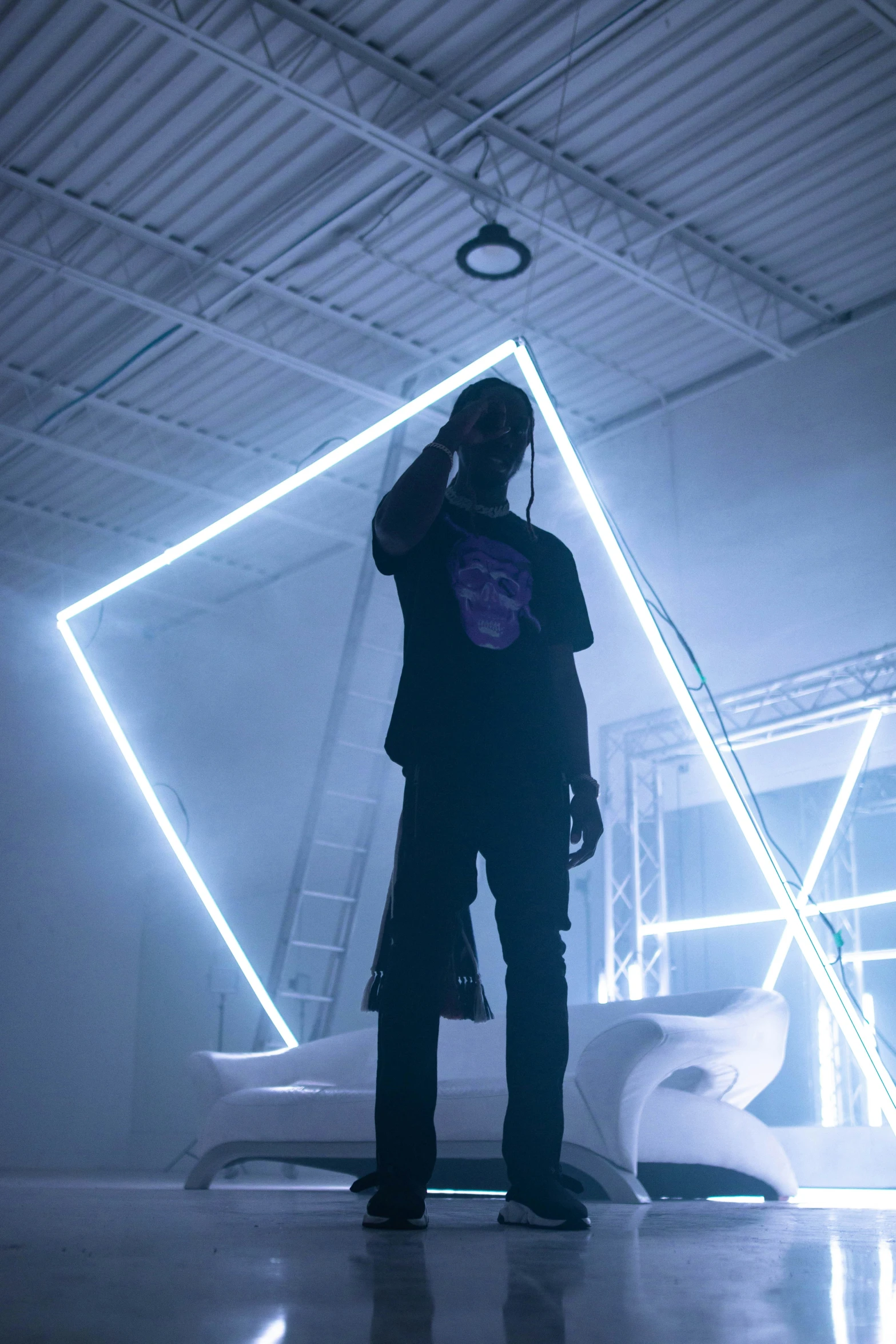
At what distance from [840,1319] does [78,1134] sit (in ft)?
24.6

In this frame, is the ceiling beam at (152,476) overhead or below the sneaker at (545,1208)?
overhead

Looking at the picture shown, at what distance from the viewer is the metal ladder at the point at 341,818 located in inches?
246

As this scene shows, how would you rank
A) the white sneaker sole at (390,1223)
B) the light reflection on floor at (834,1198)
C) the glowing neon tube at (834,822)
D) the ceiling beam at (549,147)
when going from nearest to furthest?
the white sneaker sole at (390,1223), the light reflection on floor at (834,1198), the ceiling beam at (549,147), the glowing neon tube at (834,822)

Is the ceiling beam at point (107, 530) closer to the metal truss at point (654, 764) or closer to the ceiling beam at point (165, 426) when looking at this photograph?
the ceiling beam at point (165, 426)

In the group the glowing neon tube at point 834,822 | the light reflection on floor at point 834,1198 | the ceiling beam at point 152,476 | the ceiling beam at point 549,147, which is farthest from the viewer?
the ceiling beam at point 152,476

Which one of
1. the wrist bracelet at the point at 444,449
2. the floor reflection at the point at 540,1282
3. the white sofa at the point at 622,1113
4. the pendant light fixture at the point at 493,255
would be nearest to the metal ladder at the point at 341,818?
the pendant light fixture at the point at 493,255

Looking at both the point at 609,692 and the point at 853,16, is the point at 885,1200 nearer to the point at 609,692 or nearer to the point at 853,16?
the point at 609,692

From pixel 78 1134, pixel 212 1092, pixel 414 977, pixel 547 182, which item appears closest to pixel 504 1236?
pixel 414 977

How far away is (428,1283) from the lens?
940mm

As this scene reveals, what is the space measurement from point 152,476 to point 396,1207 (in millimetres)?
6352

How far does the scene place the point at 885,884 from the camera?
7148 mm

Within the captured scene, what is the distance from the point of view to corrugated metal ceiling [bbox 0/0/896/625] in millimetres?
4613

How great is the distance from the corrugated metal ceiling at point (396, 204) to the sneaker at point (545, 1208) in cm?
396

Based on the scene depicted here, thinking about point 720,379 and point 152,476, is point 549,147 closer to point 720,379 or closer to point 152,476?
point 720,379
